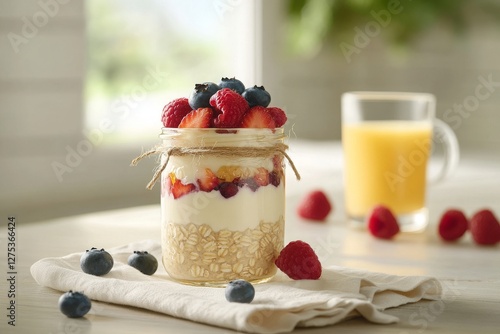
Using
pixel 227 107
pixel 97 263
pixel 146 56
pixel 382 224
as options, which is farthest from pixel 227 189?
pixel 146 56

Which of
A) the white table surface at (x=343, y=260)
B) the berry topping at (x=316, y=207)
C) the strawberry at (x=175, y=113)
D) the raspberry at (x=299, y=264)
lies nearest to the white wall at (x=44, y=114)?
the white table surface at (x=343, y=260)

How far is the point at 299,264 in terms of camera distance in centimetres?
119

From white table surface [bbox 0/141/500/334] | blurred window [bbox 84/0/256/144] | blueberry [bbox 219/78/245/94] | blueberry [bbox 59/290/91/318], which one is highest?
blurred window [bbox 84/0/256/144]

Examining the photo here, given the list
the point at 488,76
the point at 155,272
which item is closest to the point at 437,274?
the point at 155,272

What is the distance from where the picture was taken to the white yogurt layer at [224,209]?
1.18 metres

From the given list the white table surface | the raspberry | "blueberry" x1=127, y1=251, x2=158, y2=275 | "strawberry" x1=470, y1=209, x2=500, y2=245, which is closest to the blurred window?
the white table surface

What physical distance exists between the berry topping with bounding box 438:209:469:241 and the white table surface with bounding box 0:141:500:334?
21 mm

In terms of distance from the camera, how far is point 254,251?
1.20m

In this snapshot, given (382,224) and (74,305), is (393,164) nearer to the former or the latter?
(382,224)

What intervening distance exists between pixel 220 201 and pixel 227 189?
0.02m

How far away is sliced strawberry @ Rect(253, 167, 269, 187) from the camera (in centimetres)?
121

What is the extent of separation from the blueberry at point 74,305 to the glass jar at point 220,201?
0.20 meters

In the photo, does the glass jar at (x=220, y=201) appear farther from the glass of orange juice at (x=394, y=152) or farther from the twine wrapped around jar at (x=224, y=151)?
the glass of orange juice at (x=394, y=152)

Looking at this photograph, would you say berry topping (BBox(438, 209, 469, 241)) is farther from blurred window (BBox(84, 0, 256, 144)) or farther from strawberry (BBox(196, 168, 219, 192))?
blurred window (BBox(84, 0, 256, 144))
